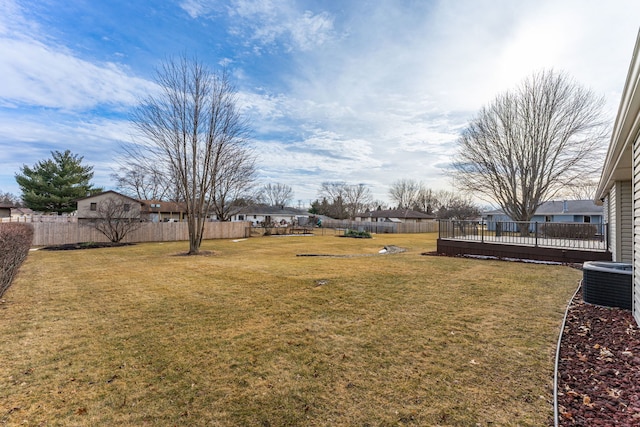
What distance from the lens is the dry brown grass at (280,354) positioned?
2.29 meters

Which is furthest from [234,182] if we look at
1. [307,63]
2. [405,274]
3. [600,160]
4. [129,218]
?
[600,160]

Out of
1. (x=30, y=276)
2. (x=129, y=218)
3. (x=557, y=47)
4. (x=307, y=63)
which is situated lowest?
(x=30, y=276)

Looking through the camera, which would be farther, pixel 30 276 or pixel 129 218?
pixel 129 218

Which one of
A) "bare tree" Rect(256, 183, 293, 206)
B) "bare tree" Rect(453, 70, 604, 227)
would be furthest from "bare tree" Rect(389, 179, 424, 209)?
"bare tree" Rect(453, 70, 604, 227)

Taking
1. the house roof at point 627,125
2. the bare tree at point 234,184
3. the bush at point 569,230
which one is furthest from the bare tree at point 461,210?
the house roof at point 627,125

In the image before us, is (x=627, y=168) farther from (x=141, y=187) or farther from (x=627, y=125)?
(x=141, y=187)

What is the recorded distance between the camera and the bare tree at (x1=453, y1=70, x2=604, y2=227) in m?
17.6

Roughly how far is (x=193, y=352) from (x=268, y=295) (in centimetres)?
246

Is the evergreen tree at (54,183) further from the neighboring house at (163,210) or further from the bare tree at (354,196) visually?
the bare tree at (354,196)

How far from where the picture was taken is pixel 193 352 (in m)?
3.30

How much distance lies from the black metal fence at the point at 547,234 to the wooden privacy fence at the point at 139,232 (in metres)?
15.8

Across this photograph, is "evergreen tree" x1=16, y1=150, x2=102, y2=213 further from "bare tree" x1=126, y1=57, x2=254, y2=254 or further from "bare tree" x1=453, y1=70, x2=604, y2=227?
"bare tree" x1=453, y1=70, x2=604, y2=227

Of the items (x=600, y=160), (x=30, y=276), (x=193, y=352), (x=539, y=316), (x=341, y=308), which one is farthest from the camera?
(x=600, y=160)

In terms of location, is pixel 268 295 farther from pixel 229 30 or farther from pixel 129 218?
pixel 129 218
